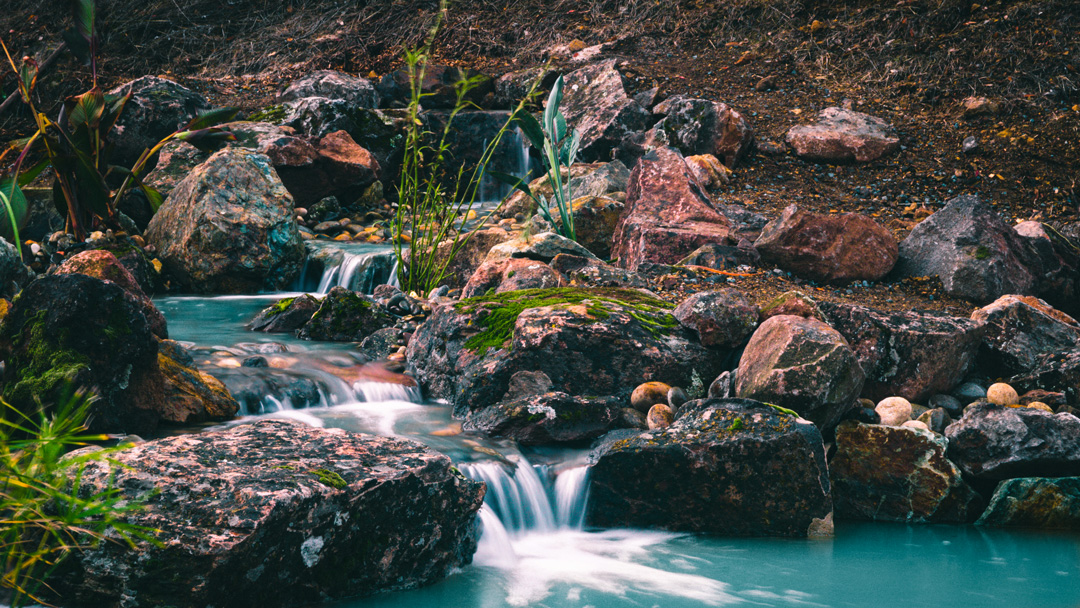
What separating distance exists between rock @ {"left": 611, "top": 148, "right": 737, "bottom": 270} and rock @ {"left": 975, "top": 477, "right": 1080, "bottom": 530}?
2.88 meters

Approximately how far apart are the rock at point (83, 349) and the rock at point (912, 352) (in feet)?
11.7

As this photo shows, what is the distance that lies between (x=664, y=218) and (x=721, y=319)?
2.09 meters

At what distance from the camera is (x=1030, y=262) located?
17.6 ft

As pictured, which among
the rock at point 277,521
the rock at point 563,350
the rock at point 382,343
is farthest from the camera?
the rock at point 382,343

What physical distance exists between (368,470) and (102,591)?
2.71 ft

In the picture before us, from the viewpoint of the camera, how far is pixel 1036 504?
10.7 feet

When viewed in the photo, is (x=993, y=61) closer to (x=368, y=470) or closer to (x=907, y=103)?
(x=907, y=103)

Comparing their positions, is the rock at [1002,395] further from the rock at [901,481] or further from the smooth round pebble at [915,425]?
the rock at [901,481]

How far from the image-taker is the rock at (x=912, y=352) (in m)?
4.00

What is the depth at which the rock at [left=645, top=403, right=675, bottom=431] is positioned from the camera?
3.72 metres

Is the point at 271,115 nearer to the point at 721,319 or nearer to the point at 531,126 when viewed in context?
the point at 531,126

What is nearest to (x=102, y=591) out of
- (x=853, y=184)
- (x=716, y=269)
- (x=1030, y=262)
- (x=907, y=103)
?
(x=716, y=269)

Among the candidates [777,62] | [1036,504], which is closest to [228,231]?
[1036,504]

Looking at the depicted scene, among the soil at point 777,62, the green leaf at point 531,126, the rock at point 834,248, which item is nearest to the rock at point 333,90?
the soil at point 777,62
